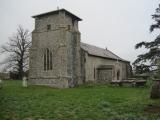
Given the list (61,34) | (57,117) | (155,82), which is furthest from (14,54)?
(57,117)

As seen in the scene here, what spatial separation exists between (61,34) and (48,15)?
3.55m

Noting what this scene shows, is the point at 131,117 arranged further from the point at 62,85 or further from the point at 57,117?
the point at 62,85

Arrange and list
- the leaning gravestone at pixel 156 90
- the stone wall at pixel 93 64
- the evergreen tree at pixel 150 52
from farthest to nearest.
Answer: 1. the stone wall at pixel 93 64
2. the evergreen tree at pixel 150 52
3. the leaning gravestone at pixel 156 90

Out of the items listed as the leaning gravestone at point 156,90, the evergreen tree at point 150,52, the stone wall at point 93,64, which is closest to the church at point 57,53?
the stone wall at point 93,64

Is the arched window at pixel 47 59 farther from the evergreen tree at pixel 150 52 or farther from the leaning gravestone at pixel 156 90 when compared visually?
the leaning gravestone at pixel 156 90

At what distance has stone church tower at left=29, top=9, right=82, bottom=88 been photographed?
31125mm

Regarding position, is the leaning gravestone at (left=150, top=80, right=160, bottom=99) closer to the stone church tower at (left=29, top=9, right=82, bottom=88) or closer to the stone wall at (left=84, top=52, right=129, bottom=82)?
the stone church tower at (left=29, top=9, right=82, bottom=88)

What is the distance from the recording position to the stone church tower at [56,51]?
31.1 meters

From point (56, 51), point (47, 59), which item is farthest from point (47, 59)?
point (56, 51)

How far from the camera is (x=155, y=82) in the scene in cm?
1614

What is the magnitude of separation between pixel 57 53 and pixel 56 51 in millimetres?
417

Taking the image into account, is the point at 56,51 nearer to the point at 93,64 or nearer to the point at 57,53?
the point at 57,53

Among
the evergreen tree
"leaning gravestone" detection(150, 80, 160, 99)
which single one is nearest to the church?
the evergreen tree

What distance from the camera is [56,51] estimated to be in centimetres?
3192
